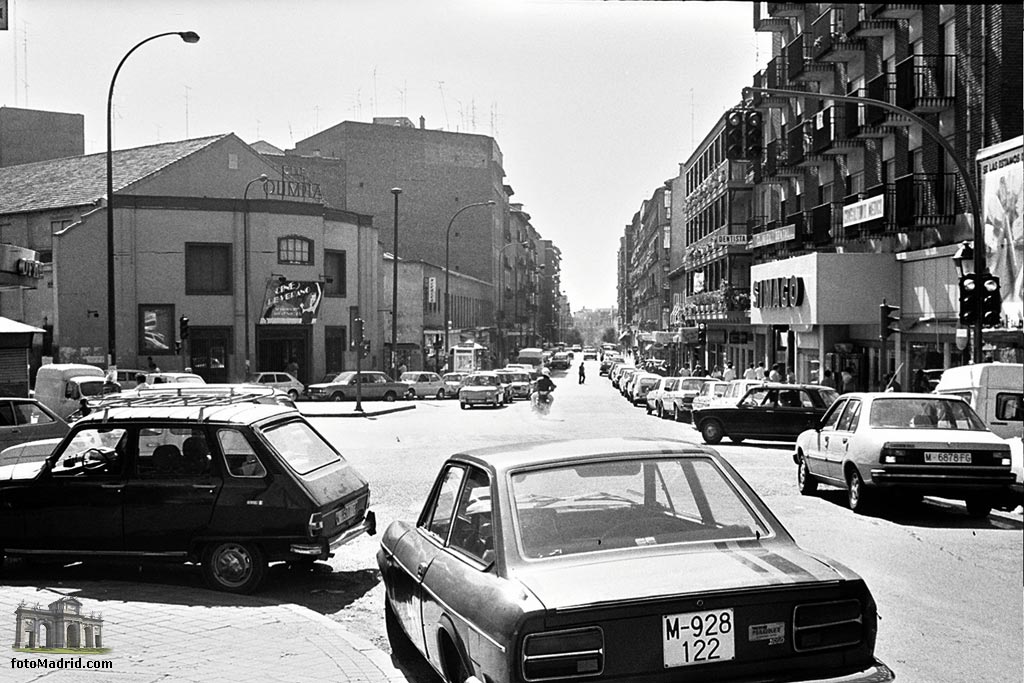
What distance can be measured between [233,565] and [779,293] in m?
32.7

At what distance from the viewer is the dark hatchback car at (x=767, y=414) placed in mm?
23438

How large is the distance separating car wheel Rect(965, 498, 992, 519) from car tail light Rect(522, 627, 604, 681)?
9815mm

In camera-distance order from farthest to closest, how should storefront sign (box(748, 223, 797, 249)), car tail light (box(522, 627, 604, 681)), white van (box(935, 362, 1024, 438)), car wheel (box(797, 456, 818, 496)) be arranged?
1. storefront sign (box(748, 223, 797, 249))
2. white van (box(935, 362, 1024, 438))
3. car wheel (box(797, 456, 818, 496))
4. car tail light (box(522, 627, 604, 681))

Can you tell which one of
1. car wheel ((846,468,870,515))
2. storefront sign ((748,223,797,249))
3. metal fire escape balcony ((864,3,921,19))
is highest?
metal fire escape balcony ((864,3,921,19))

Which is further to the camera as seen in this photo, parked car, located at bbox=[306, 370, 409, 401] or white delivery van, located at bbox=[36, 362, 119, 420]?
parked car, located at bbox=[306, 370, 409, 401]

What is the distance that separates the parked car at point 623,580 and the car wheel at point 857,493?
7.82 meters

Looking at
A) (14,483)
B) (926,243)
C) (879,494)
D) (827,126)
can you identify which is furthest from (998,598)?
(827,126)

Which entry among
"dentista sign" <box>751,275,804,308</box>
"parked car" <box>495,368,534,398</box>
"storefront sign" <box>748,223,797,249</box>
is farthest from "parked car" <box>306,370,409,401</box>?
"storefront sign" <box>748,223,797,249</box>

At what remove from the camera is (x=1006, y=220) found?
2173 centimetres

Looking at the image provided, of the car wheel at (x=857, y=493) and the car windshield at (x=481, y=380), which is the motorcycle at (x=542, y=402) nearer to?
the car windshield at (x=481, y=380)

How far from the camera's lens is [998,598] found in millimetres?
8094

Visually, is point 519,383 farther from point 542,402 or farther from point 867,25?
point 867,25

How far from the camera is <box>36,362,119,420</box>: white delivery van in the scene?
87.7 feet

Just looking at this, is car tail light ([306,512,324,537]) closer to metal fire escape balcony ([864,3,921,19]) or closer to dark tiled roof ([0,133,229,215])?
dark tiled roof ([0,133,229,215])
